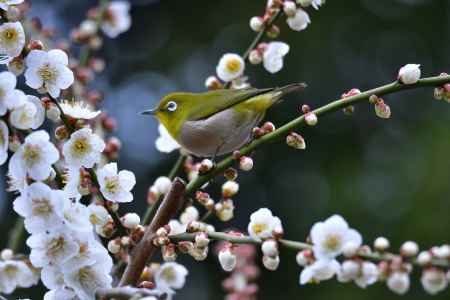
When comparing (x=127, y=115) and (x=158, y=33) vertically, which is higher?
(x=158, y=33)

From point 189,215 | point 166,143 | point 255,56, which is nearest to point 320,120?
point 166,143

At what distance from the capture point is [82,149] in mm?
1691

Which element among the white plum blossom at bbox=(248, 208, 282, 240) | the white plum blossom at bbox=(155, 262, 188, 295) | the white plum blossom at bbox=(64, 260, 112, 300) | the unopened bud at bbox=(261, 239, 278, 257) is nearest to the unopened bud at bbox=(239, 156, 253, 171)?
the white plum blossom at bbox=(248, 208, 282, 240)

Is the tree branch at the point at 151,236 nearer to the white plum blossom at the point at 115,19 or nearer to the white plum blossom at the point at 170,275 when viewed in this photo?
the white plum blossom at the point at 170,275

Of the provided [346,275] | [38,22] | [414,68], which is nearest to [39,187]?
[346,275]

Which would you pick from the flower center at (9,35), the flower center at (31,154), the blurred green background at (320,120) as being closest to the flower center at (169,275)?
the flower center at (31,154)

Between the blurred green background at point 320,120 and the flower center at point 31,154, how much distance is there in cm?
441

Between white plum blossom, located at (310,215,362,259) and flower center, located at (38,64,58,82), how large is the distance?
70 cm

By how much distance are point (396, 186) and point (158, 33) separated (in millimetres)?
3396

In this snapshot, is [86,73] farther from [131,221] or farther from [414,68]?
[414,68]

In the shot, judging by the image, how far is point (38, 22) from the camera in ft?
8.81

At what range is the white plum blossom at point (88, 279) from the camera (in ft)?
5.28

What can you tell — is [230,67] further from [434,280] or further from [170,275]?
[434,280]

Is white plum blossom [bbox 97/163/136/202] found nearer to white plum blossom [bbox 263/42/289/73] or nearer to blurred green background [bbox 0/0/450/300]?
white plum blossom [bbox 263/42/289/73]
